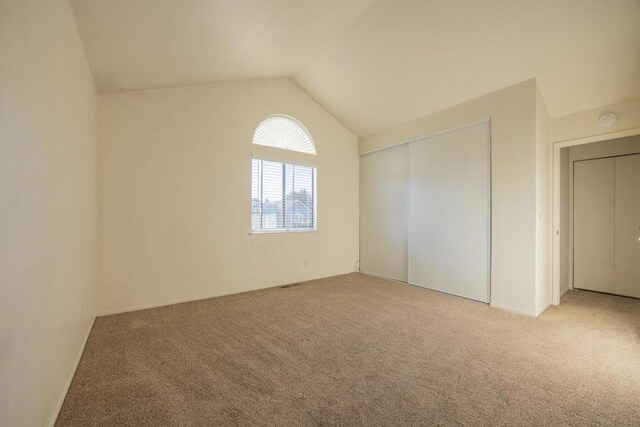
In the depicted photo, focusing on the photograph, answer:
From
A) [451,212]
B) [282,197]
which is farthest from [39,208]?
[451,212]

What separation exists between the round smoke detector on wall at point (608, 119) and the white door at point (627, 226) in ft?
4.24

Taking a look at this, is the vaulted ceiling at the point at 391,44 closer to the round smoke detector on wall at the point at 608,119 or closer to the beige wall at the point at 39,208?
the round smoke detector on wall at the point at 608,119

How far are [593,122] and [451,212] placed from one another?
1852 mm

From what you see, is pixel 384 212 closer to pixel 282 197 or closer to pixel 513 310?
pixel 282 197

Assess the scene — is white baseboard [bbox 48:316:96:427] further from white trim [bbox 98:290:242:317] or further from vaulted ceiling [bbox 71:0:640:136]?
vaulted ceiling [bbox 71:0:640:136]

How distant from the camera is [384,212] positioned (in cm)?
496

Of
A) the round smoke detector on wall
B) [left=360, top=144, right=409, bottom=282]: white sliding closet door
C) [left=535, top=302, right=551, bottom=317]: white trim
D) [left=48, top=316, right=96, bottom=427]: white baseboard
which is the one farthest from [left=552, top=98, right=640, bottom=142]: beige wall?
[left=48, top=316, right=96, bottom=427]: white baseboard

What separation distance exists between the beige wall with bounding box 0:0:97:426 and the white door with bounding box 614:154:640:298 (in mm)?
6168

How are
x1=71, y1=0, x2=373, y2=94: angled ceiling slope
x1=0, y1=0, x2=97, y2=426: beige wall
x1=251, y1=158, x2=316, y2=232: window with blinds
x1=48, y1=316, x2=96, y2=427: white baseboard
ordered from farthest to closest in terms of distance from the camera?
1. x1=251, y1=158, x2=316, y2=232: window with blinds
2. x1=71, y1=0, x2=373, y2=94: angled ceiling slope
3. x1=48, y1=316, x2=96, y2=427: white baseboard
4. x1=0, y1=0, x2=97, y2=426: beige wall

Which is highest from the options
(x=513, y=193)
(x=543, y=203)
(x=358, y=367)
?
(x=513, y=193)

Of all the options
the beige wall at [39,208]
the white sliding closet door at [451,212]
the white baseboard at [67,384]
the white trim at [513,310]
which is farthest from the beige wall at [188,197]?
the white trim at [513,310]

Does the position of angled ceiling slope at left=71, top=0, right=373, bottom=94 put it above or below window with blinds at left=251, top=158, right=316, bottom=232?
above

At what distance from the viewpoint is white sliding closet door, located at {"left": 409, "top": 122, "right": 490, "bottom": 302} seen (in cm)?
355

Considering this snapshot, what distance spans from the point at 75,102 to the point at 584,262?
6552mm
